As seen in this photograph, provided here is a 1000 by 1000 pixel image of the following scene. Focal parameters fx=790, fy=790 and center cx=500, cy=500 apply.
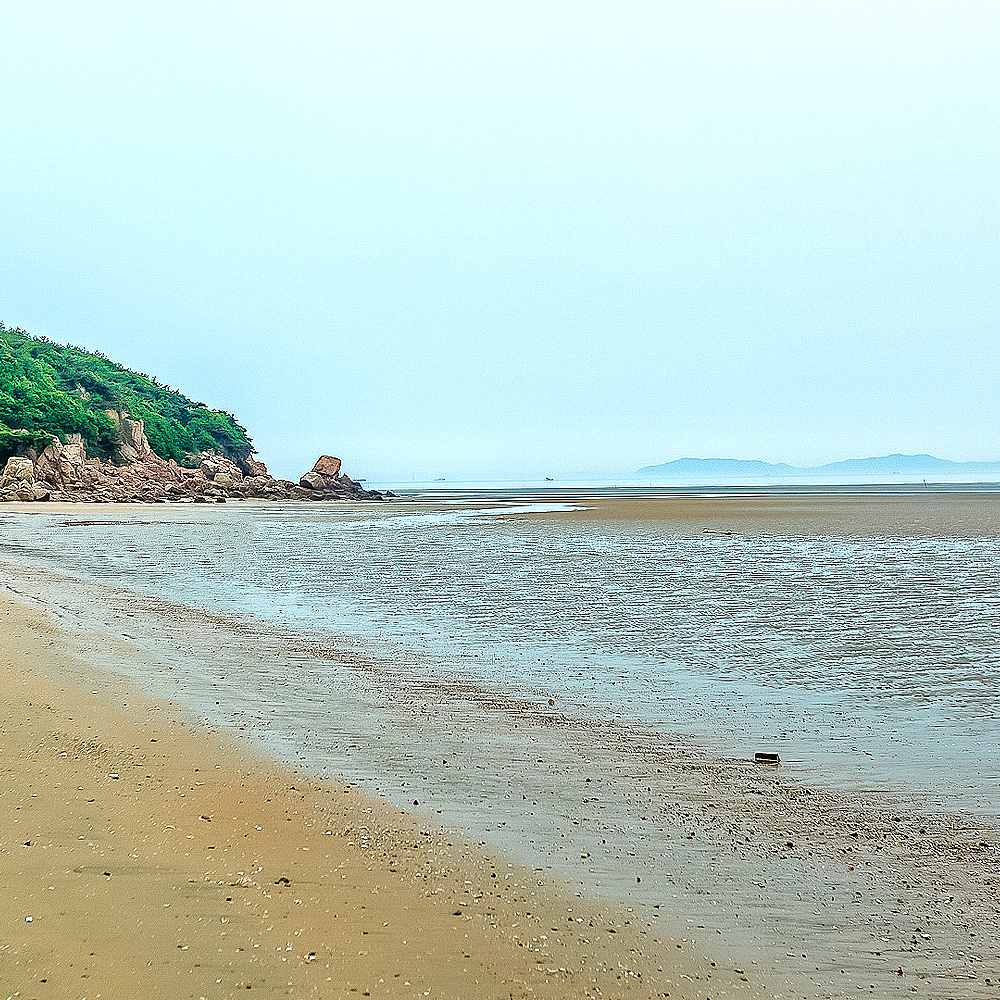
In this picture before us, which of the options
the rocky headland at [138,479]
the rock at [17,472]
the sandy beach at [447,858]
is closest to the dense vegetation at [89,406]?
the rocky headland at [138,479]

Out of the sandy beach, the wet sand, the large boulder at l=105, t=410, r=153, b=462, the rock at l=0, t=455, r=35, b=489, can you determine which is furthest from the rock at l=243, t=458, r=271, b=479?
the sandy beach

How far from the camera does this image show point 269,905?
11.8 ft

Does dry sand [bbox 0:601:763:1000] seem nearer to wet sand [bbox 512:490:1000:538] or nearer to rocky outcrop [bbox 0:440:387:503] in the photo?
wet sand [bbox 512:490:1000:538]

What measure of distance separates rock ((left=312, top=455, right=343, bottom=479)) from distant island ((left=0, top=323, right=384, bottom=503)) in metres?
0.11

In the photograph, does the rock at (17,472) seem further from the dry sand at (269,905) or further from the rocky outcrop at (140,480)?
the dry sand at (269,905)

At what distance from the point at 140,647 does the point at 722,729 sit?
675cm

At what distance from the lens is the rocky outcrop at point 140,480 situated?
183 feet

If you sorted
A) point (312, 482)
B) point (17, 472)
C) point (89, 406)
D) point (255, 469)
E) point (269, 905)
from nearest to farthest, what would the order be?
point (269, 905)
point (17, 472)
point (89, 406)
point (312, 482)
point (255, 469)

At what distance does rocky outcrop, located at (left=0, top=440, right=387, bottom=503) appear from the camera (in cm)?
5578

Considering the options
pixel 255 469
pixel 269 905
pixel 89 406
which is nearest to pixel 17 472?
pixel 89 406

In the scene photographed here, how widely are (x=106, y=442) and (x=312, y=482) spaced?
62.6ft

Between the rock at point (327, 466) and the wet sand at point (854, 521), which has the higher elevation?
the rock at point (327, 466)

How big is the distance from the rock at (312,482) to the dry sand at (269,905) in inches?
2976

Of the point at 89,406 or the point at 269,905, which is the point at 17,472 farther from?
the point at 269,905
